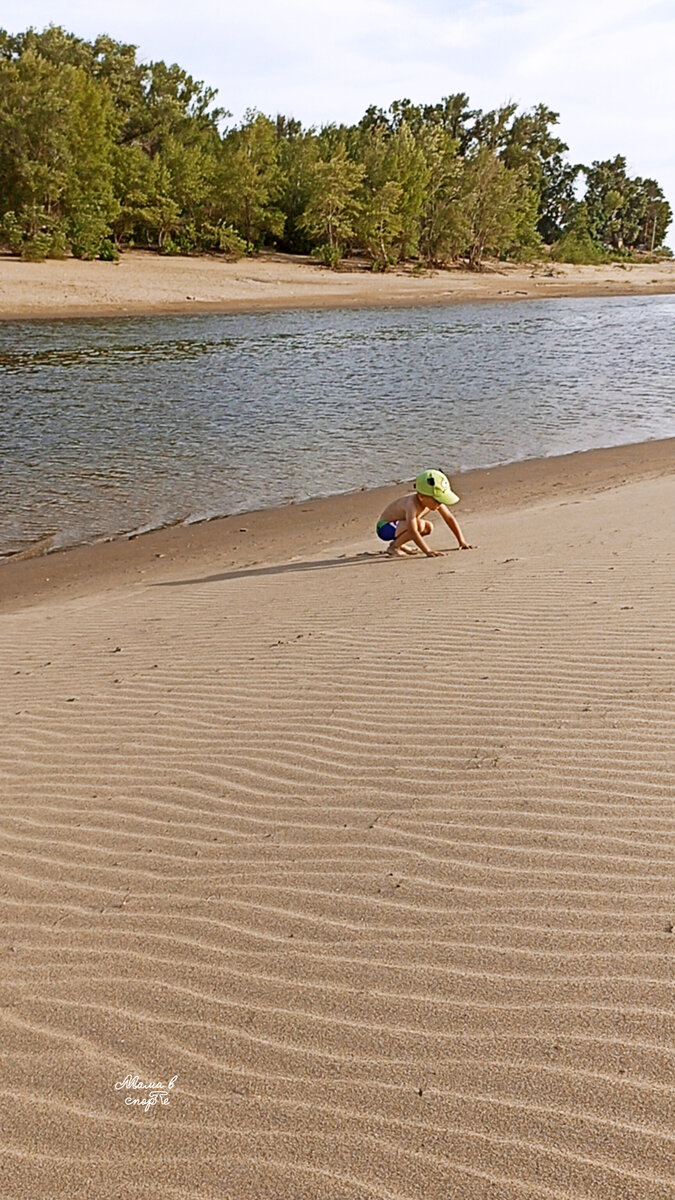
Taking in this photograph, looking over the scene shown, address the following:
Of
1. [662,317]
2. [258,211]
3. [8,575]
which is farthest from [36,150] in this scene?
[8,575]

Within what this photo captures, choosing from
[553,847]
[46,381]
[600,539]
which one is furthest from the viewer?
[46,381]

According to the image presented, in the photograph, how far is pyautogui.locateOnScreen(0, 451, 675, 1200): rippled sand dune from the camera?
2.70 m

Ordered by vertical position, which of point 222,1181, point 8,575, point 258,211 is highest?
point 258,211

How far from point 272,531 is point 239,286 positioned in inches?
1396

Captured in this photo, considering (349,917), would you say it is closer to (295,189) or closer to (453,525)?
(453,525)

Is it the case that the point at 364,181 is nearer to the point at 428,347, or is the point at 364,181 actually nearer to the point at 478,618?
the point at 428,347

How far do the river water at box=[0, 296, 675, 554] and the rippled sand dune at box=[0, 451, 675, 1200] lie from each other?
20.9 feet

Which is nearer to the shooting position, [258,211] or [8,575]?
[8,575]

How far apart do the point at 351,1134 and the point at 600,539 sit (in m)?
7.73

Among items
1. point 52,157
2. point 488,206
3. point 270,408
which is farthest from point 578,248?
point 270,408

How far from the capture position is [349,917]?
3703 millimetres

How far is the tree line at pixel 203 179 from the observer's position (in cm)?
4644

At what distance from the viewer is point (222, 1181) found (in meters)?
2.62

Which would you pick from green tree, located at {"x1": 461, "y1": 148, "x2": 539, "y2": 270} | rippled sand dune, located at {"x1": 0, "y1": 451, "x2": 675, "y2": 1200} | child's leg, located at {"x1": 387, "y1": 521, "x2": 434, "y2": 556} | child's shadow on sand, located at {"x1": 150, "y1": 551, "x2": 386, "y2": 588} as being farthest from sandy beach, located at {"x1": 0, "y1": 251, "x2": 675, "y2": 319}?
rippled sand dune, located at {"x1": 0, "y1": 451, "x2": 675, "y2": 1200}
